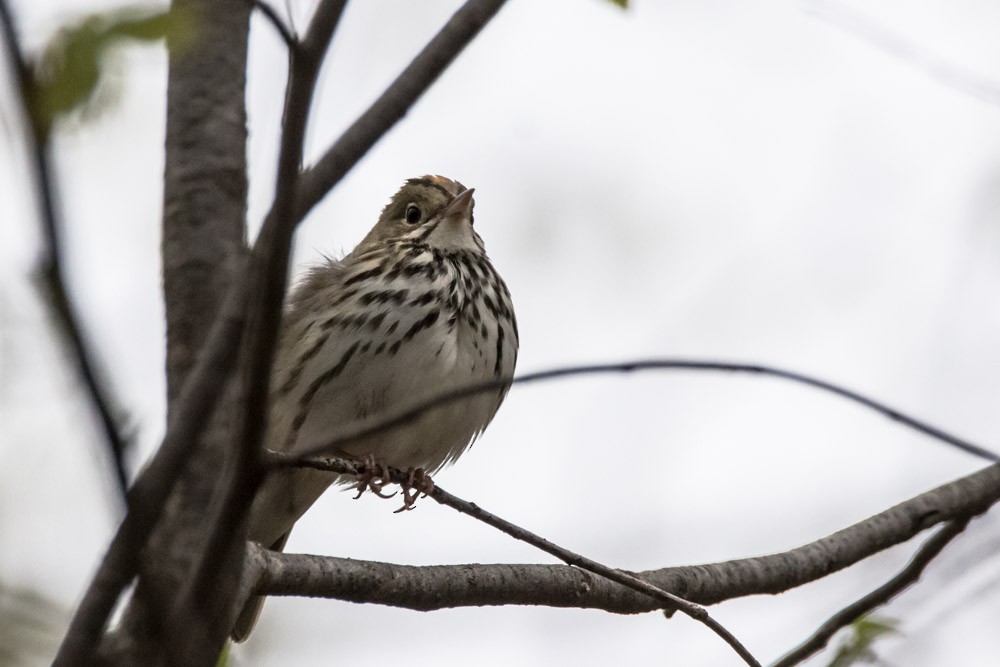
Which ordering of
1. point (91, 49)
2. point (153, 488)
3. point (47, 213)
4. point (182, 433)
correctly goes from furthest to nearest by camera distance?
point (91, 49) < point (182, 433) < point (153, 488) < point (47, 213)

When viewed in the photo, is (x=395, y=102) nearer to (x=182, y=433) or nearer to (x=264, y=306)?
(x=264, y=306)

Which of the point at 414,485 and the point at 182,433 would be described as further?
the point at 414,485

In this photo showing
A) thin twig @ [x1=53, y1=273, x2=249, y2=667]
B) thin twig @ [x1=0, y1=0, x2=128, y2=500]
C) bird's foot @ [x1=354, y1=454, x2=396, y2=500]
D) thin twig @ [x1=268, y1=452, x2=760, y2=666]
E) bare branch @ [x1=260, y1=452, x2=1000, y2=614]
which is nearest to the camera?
thin twig @ [x1=0, y1=0, x2=128, y2=500]

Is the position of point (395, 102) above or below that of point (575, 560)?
above

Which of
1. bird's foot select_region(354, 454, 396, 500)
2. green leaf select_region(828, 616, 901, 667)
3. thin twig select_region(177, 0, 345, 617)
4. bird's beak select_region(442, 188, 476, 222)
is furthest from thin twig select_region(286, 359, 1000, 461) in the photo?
bird's beak select_region(442, 188, 476, 222)

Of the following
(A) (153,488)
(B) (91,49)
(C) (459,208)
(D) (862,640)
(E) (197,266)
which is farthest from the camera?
(C) (459,208)

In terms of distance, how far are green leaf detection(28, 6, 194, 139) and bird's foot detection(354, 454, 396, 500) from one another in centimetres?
265

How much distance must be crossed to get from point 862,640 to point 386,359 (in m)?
2.25

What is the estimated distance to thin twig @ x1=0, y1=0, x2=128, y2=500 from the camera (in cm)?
147

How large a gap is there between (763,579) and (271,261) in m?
2.63

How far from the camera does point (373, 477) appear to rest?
491 centimetres

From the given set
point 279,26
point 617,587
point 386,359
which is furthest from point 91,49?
point 386,359

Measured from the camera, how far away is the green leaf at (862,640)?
150 inches

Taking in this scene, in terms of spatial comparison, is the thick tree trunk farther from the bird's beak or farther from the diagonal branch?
the bird's beak
